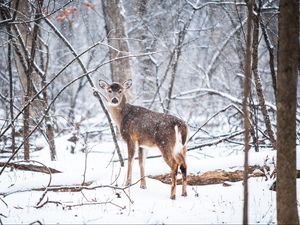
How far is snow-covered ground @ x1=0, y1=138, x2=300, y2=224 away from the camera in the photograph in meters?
5.50

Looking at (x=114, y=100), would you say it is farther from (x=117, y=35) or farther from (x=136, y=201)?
(x=117, y=35)

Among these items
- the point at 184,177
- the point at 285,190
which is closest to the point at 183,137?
the point at 184,177

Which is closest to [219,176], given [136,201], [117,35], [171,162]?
[171,162]

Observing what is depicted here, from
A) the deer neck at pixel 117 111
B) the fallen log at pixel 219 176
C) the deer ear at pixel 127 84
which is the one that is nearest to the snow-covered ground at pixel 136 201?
the fallen log at pixel 219 176

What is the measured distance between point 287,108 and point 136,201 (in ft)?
9.39

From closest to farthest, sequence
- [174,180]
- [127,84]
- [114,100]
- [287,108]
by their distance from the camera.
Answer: [287,108]
[174,180]
[114,100]
[127,84]

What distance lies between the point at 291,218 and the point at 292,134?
851 mm

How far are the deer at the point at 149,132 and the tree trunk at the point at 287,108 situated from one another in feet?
7.92

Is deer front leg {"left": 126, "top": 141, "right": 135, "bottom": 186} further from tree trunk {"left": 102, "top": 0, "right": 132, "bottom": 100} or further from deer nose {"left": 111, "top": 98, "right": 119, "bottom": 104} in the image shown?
tree trunk {"left": 102, "top": 0, "right": 132, "bottom": 100}

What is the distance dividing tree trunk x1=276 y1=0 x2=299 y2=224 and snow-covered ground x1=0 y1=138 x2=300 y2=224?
40.2 inches

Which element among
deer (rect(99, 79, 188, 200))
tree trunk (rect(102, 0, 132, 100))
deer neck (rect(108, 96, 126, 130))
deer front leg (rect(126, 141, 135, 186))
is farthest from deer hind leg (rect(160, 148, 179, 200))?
tree trunk (rect(102, 0, 132, 100))

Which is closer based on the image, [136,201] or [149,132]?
[136,201]

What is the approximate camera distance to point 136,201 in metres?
6.36

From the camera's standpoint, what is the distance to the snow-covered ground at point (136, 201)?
5500 millimetres
